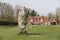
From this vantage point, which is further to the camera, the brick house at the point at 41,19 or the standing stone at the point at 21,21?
the brick house at the point at 41,19

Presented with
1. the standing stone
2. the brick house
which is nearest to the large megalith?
the standing stone

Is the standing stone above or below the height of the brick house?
above

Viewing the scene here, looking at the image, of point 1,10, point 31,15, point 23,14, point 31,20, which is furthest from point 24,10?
point 31,15

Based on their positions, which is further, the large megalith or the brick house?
the brick house

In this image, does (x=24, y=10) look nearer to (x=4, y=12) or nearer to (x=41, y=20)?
(x=4, y=12)

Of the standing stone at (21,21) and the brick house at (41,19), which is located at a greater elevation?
the standing stone at (21,21)

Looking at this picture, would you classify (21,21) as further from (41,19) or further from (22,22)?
(41,19)

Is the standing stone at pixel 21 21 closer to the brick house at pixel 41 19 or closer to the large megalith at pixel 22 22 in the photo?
the large megalith at pixel 22 22

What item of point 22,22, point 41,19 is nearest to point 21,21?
point 22,22

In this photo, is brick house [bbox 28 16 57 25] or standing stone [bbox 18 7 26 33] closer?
standing stone [bbox 18 7 26 33]

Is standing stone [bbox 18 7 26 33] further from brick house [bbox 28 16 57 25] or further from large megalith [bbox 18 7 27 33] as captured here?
brick house [bbox 28 16 57 25]

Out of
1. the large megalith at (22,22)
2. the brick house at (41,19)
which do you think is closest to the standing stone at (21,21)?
the large megalith at (22,22)

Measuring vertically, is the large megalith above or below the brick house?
above

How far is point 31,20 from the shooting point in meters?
48.8
